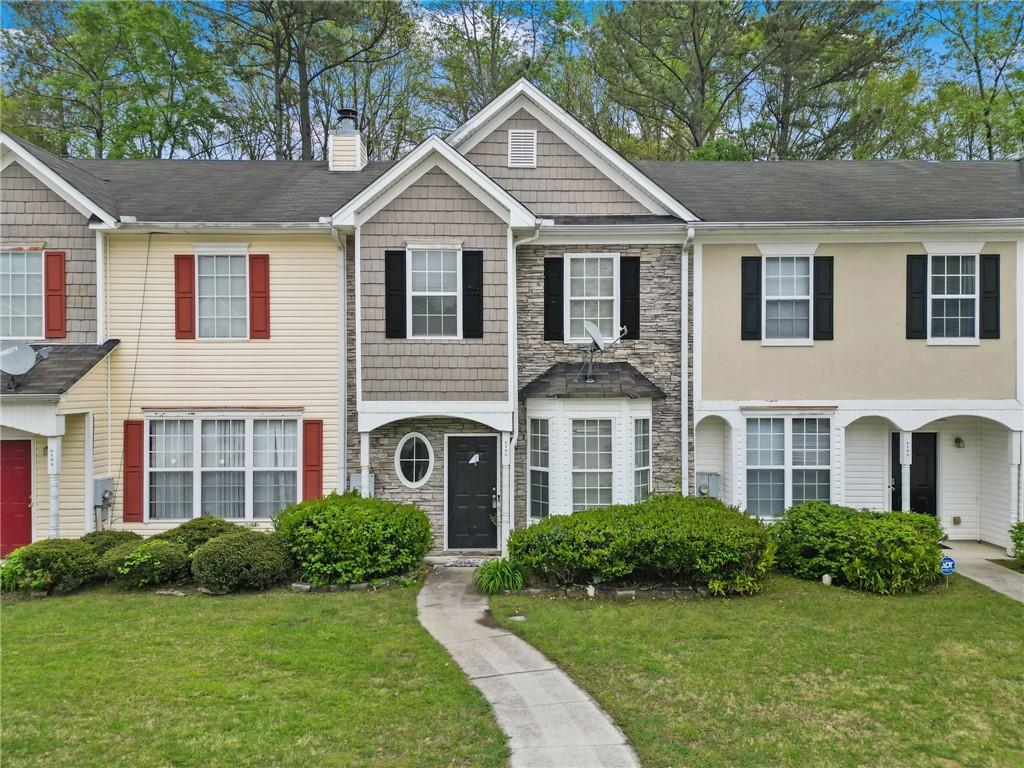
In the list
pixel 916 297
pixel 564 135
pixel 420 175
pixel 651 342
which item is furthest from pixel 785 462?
A: pixel 420 175

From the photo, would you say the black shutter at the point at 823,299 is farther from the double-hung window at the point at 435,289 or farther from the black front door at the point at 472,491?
the double-hung window at the point at 435,289

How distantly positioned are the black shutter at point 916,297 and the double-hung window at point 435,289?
845 cm

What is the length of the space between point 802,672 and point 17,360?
12.3 metres

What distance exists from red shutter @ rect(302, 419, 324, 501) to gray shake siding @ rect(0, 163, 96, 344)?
4238 mm

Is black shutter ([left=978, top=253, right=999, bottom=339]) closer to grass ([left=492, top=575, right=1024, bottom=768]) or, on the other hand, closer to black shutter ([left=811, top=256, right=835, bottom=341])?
black shutter ([left=811, top=256, right=835, bottom=341])

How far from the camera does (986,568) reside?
11188 mm

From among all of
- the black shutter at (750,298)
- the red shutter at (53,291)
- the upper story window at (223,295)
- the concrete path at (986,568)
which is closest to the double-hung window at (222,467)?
the upper story window at (223,295)

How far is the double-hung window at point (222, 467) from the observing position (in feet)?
39.2

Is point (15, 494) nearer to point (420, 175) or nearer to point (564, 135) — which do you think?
point (420, 175)

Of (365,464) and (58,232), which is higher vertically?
(58,232)

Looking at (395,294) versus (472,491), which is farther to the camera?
(472,491)

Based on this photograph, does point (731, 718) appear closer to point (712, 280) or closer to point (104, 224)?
point (712, 280)

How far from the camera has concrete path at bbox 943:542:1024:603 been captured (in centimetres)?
1009

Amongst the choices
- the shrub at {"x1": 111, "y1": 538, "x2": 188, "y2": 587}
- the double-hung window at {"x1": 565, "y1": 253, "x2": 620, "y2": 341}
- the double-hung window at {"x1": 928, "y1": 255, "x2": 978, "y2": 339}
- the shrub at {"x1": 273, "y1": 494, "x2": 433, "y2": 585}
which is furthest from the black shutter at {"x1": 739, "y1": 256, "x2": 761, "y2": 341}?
the shrub at {"x1": 111, "y1": 538, "x2": 188, "y2": 587}
